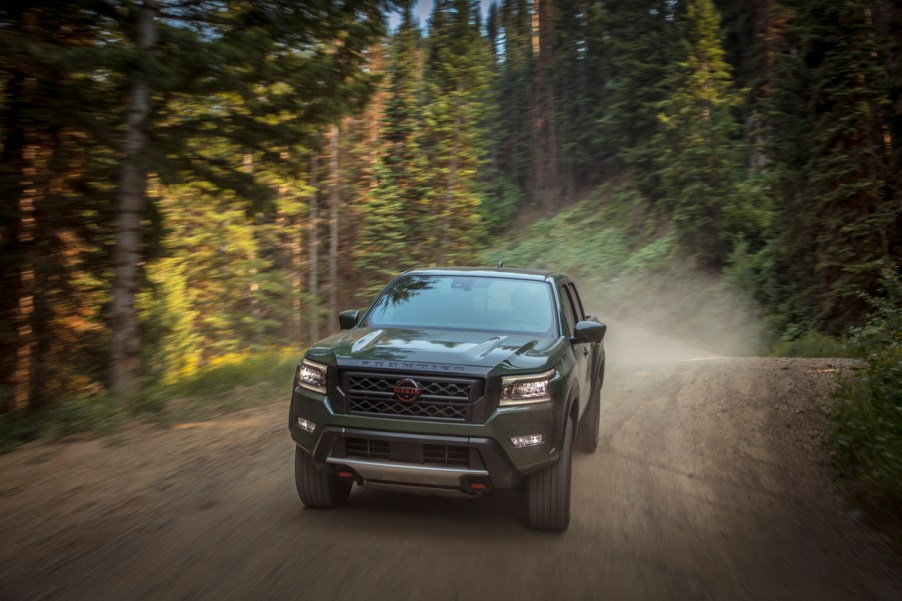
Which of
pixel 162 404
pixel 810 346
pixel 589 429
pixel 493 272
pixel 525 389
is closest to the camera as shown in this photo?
pixel 525 389

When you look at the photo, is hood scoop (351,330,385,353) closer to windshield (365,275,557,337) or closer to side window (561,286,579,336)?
windshield (365,275,557,337)

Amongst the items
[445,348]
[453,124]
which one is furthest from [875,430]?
[453,124]

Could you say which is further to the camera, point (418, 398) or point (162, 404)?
point (162, 404)

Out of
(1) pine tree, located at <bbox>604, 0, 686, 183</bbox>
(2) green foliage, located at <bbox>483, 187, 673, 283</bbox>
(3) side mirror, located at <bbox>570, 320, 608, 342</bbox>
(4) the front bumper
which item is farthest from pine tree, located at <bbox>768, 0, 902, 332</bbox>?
(4) the front bumper

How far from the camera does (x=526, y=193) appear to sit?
51.4m

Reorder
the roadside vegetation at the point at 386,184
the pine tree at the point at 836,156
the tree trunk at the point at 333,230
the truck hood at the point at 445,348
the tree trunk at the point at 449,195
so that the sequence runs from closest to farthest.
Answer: the truck hood at the point at 445,348 < the roadside vegetation at the point at 386,184 < the pine tree at the point at 836,156 < the tree trunk at the point at 333,230 < the tree trunk at the point at 449,195

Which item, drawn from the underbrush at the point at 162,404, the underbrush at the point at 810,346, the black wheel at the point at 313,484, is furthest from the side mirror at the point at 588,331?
the underbrush at the point at 810,346

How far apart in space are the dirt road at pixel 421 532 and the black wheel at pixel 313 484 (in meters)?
0.11

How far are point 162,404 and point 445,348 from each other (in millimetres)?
5873

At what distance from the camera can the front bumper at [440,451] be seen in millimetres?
4570

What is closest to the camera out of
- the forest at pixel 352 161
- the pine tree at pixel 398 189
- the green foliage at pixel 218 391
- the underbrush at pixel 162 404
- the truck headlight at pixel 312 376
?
the truck headlight at pixel 312 376

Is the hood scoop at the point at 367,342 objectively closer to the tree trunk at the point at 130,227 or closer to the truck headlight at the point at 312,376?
the truck headlight at the point at 312,376

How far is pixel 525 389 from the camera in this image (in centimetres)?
476

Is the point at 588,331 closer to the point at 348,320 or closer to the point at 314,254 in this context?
the point at 348,320
